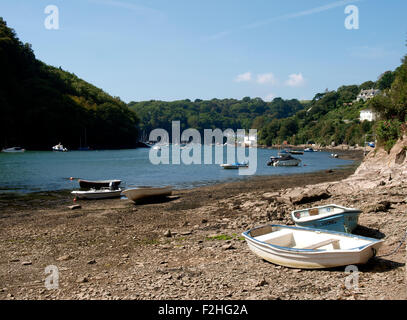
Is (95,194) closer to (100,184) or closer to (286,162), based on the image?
(100,184)

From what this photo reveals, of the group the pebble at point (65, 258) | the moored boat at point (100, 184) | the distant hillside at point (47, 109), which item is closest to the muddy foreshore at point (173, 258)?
the pebble at point (65, 258)

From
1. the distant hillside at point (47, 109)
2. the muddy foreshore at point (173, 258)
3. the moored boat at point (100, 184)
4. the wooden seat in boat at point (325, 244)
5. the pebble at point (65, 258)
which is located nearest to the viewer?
the muddy foreshore at point (173, 258)

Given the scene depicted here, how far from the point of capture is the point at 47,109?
13688cm

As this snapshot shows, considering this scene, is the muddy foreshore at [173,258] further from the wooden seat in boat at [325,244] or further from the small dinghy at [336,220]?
the wooden seat in boat at [325,244]

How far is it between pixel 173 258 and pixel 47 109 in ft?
459

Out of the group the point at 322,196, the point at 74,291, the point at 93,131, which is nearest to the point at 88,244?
the point at 74,291

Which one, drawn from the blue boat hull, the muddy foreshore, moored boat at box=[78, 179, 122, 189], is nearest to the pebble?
the muddy foreshore

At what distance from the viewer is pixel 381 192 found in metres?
18.4

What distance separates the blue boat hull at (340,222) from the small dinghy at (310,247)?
1785 millimetres

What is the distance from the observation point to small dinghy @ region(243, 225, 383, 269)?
31.0ft

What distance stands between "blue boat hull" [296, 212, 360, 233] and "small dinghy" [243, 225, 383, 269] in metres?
1.78

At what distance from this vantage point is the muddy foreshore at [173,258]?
8914 mm
